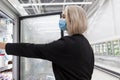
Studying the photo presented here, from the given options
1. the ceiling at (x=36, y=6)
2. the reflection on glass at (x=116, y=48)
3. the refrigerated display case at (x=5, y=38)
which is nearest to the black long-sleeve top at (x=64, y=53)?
the refrigerated display case at (x=5, y=38)

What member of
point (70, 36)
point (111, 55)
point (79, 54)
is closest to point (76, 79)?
point (79, 54)

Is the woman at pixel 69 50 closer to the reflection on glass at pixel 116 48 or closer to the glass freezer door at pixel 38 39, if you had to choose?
the glass freezer door at pixel 38 39

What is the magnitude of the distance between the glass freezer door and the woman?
1515 millimetres

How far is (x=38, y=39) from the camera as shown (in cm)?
314

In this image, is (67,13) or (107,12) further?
(107,12)

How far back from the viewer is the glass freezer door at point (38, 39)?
10.1ft

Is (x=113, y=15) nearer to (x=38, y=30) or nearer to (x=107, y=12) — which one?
(x=107, y=12)

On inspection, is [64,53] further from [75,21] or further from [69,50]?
[75,21]

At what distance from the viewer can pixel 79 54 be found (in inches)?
58.3

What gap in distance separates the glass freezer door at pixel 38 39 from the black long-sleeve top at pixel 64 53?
1.56 m

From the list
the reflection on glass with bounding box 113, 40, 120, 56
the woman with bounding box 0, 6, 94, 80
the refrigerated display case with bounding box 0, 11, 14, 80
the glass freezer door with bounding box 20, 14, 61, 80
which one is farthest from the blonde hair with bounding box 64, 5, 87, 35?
the reflection on glass with bounding box 113, 40, 120, 56

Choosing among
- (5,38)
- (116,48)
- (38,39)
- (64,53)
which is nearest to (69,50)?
(64,53)

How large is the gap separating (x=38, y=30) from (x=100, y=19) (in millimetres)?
3192

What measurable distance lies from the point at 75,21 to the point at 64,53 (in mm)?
249
